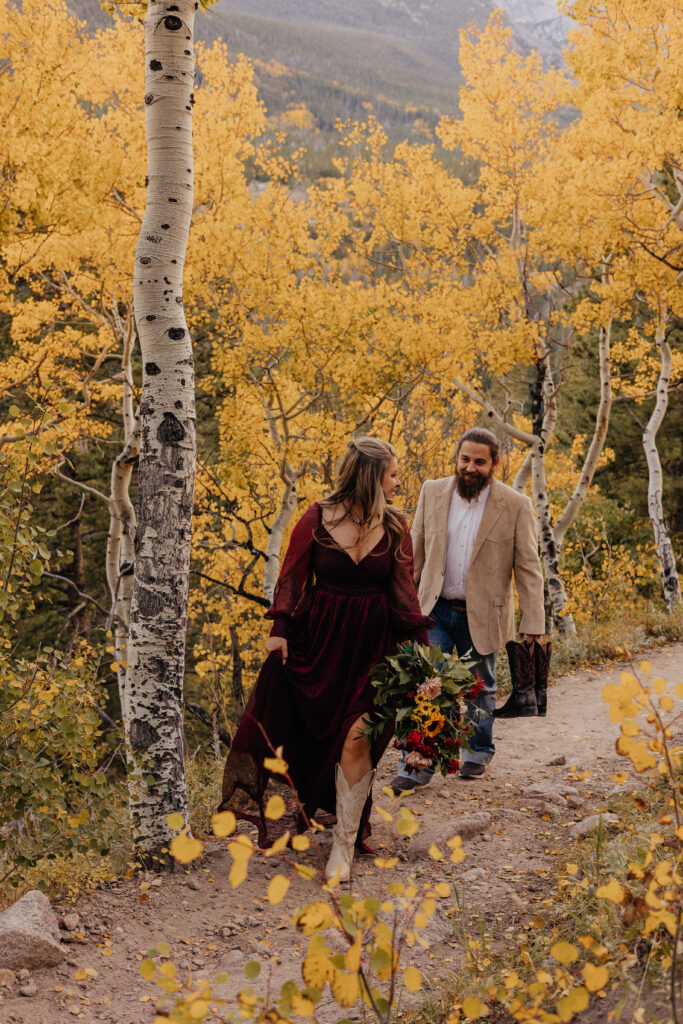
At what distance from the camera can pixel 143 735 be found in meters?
3.77

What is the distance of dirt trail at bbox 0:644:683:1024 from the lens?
9.11ft

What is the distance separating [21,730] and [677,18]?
8.76 metres

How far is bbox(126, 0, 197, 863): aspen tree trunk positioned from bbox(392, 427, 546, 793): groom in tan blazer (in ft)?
5.00

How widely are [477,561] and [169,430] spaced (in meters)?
1.93

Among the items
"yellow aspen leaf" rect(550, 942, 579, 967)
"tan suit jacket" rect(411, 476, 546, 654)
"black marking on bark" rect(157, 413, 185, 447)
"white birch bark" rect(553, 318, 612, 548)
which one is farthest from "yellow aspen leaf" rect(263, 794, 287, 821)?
"white birch bark" rect(553, 318, 612, 548)

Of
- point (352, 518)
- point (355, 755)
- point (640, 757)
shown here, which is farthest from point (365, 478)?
point (640, 757)

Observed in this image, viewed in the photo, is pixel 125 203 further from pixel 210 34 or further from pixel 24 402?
pixel 210 34

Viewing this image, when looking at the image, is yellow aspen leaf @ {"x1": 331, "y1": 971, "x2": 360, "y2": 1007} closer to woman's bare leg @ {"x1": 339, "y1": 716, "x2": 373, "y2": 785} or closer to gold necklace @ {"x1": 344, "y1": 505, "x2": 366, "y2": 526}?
woman's bare leg @ {"x1": 339, "y1": 716, "x2": 373, "y2": 785}

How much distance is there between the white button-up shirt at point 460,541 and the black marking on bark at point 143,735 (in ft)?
6.10

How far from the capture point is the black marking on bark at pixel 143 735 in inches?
148

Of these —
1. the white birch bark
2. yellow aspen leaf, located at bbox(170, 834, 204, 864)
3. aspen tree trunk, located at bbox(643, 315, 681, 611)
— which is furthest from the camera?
aspen tree trunk, located at bbox(643, 315, 681, 611)

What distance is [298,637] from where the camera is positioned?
12.4 ft

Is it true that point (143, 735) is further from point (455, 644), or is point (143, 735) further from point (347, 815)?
point (455, 644)

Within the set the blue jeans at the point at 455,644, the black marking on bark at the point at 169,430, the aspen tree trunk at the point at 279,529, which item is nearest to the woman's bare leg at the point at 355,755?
the blue jeans at the point at 455,644
